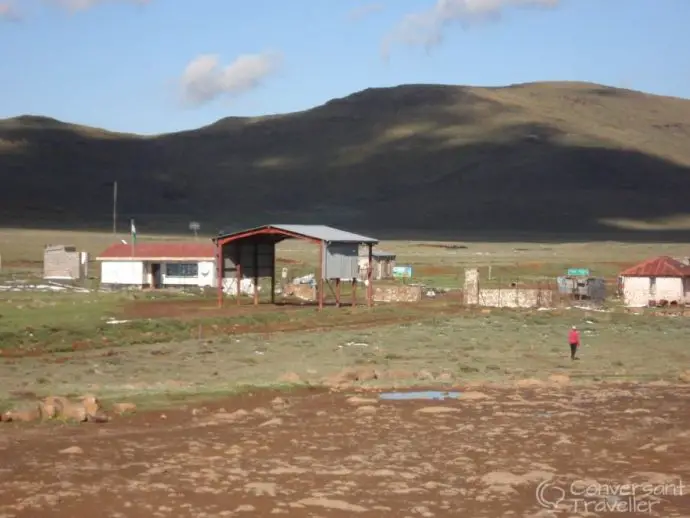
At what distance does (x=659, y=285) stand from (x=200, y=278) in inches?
954

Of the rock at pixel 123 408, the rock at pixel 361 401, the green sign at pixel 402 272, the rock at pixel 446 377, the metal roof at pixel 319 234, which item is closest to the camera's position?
the rock at pixel 123 408

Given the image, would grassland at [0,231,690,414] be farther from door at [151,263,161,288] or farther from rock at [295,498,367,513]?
door at [151,263,161,288]

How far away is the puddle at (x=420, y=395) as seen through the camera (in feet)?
70.5

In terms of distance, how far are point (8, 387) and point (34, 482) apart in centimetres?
987

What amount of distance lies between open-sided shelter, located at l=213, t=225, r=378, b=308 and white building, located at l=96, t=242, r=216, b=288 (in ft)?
34.9

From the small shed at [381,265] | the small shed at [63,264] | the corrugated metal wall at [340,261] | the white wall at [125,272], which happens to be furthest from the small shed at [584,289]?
the small shed at [63,264]

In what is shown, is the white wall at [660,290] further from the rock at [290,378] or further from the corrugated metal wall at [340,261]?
the rock at [290,378]

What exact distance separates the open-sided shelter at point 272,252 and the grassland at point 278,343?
1.89 m

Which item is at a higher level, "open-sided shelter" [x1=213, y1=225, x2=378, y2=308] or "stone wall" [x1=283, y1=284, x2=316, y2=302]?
"open-sided shelter" [x1=213, y1=225, x2=378, y2=308]

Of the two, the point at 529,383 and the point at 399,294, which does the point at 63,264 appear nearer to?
the point at 399,294

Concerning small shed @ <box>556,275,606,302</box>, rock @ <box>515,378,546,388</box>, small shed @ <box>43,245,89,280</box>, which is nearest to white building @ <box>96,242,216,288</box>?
small shed @ <box>43,245,89,280</box>

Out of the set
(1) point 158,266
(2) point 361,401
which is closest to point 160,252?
(1) point 158,266

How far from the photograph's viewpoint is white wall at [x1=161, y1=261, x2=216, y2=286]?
2554 inches

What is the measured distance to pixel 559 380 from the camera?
2438 centimetres
